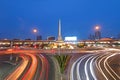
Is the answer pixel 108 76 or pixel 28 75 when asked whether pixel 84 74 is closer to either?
pixel 108 76

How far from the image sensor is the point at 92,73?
62.8 m

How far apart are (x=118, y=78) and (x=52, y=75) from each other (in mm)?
17401

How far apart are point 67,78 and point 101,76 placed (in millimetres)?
9649

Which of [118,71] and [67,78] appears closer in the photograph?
[67,78]

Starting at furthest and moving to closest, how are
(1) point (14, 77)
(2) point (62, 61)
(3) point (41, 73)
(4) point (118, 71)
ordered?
(2) point (62, 61) → (4) point (118, 71) → (3) point (41, 73) → (1) point (14, 77)

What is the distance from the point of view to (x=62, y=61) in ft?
249

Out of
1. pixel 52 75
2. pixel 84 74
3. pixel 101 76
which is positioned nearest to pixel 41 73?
pixel 52 75

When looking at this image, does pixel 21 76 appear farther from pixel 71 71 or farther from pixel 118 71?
pixel 118 71

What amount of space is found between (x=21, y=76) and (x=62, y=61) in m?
21.9

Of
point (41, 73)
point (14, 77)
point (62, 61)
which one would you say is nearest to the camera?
point (14, 77)

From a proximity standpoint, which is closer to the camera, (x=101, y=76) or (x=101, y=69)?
(x=101, y=76)

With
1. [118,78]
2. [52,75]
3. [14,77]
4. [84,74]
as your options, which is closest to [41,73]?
[52,75]

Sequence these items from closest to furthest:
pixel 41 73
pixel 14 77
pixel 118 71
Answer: pixel 14 77
pixel 41 73
pixel 118 71

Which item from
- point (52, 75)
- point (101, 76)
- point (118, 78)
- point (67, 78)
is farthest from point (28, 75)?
point (118, 78)
